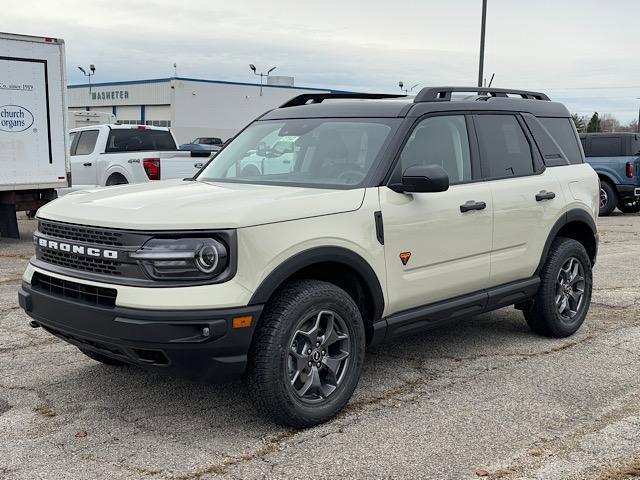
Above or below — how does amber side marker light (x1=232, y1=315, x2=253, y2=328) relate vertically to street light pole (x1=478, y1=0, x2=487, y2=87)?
below

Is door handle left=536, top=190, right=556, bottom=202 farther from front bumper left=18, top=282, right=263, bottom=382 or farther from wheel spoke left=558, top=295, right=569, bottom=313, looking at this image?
front bumper left=18, top=282, right=263, bottom=382

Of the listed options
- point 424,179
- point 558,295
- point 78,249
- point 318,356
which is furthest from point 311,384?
point 558,295

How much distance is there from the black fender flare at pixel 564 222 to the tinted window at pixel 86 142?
431 inches

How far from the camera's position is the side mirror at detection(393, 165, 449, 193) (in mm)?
4586

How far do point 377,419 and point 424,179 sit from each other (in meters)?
1.46

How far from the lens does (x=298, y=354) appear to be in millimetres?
4219

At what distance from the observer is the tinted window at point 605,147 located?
17.4m

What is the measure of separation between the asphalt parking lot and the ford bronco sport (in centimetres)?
A: 29

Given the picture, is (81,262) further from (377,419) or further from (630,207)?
(630,207)

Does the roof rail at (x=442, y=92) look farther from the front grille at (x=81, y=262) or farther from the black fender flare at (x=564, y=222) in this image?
the front grille at (x=81, y=262)

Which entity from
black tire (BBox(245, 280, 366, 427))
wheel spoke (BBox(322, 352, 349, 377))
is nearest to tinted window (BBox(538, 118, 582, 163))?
black tire (BBox(245, 280, 366, 427))

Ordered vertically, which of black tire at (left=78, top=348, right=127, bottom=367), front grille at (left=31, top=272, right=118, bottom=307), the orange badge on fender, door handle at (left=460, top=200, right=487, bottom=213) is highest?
door handle at (left=460, top=200, right=487, bottom=213)

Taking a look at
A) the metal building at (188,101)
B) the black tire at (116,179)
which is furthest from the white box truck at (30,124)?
the metal building at (188,101)

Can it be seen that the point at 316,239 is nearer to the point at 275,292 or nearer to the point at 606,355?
the point at 275,292
